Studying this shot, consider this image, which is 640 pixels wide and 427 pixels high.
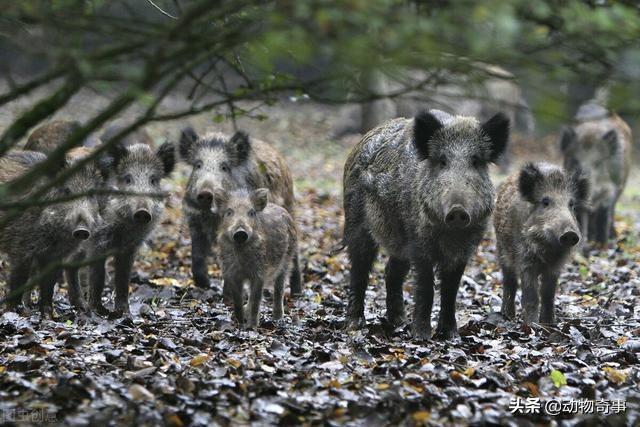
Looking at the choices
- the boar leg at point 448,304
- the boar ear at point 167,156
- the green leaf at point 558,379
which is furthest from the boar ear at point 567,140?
the green leaf at point 558,379

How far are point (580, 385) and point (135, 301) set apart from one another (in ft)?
14.6

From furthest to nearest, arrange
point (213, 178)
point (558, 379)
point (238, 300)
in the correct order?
point (213, 178), point (238, 300), point (558, 379)

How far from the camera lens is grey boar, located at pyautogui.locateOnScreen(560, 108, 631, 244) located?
13305 mm

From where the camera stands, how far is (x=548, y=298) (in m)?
7.30

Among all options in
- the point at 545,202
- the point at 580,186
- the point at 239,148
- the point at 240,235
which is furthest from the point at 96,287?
the point at 580,186

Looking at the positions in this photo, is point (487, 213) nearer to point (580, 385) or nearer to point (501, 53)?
point (580, 385)

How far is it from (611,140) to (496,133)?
26.1 ft

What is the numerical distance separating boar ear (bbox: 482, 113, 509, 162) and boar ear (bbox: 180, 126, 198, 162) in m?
4.10

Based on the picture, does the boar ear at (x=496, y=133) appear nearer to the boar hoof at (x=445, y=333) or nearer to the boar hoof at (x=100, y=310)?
the boar hoof at (x=445, y=333)

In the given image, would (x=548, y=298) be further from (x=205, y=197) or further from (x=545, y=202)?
(x=205, y=197)

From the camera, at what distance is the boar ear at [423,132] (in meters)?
6.57

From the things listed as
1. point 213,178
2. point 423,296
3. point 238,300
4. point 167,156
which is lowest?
point 238,300

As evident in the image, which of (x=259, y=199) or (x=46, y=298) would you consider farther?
(x=259, y=199)

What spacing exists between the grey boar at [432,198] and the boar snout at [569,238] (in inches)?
34.3
